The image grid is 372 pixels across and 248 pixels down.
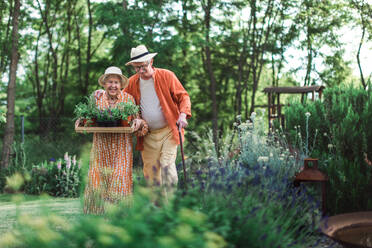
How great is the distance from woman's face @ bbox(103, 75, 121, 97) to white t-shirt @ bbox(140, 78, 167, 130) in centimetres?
35

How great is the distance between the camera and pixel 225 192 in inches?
111

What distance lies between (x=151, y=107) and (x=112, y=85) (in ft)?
1.81

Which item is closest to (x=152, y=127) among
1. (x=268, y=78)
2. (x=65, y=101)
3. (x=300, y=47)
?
(x=65, y=101)

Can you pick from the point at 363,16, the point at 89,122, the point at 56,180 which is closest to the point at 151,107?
the point at 89,122

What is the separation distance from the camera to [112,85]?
4867mm

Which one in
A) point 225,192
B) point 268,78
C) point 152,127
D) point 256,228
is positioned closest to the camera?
point 256,228

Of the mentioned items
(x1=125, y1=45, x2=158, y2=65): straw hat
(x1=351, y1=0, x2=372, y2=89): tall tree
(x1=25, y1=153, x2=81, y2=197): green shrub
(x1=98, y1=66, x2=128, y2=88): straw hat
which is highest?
(x1=351, y1=0, x2=372, y2=89): tall tree

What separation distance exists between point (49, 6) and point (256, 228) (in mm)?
18337

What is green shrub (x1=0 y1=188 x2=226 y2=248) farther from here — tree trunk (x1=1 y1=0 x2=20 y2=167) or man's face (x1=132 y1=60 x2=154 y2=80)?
tree trunk (x1=1 y1=0 x2=20 y2=167)

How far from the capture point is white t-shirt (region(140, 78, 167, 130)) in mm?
5035

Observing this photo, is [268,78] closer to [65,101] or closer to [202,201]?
[65,101]

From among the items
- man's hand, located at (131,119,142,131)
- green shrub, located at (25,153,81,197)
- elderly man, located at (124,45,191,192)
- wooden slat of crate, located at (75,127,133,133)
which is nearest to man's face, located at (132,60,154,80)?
elderly man, located at (124,45,191,192)

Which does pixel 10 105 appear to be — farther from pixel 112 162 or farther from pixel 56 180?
pixel 112 162

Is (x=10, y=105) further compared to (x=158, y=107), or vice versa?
(x=10, y=105)
